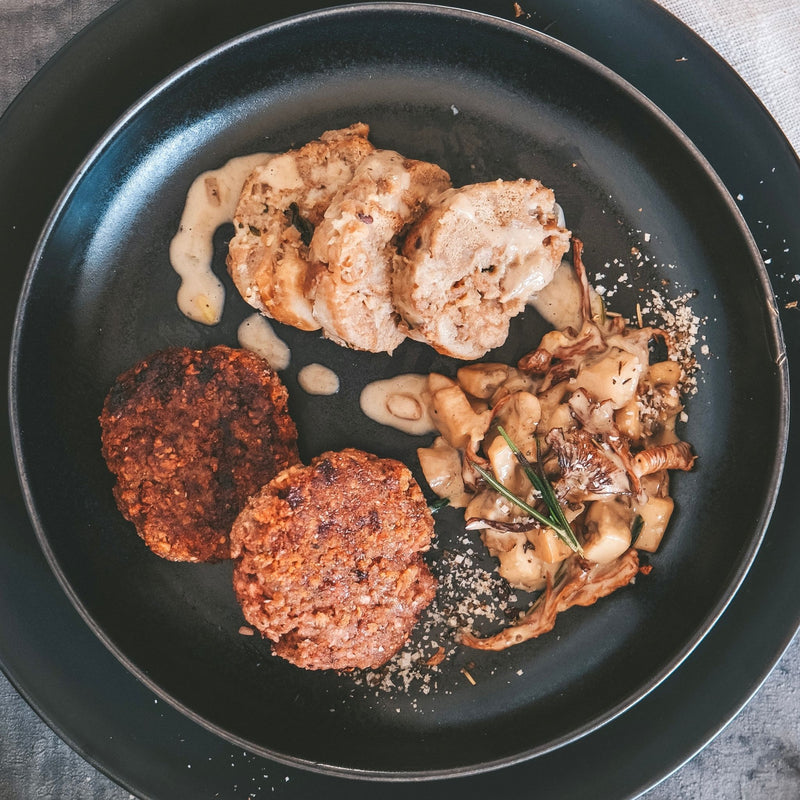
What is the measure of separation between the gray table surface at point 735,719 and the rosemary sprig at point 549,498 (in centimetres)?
115

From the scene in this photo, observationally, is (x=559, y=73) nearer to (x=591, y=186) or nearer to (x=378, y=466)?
(x=591, y=186)

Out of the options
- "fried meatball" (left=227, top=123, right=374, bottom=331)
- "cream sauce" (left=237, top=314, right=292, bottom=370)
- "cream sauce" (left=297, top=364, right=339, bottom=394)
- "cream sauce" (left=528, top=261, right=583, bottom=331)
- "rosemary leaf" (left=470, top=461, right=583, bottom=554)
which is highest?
"fried meatball" (left=227, top=123, right=374, bottom=331)

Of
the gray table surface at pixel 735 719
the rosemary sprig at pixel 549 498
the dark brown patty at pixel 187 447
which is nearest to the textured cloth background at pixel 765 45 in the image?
the gray table surface at pixel 735 719

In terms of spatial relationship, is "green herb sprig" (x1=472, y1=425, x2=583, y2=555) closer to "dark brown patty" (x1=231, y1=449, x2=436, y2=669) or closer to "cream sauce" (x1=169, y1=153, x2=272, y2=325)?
"dark brown patty" (x1=231, y1=449, x2=436, y2=669)

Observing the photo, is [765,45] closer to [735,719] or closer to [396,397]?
[396,397]

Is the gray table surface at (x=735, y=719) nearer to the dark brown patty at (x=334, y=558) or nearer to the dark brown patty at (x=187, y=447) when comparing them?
the dark brown patty at (x=187, y=447)

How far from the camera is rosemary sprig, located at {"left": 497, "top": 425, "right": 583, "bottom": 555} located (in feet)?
7.17

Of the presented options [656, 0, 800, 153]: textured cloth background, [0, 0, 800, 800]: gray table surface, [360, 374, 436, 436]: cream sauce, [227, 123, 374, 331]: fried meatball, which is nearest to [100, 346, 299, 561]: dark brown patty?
[227, 123, 374, 331]: fried meatball

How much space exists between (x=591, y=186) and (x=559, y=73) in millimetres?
412

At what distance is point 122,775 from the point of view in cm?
233

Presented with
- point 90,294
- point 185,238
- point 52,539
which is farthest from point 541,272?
point 52,539

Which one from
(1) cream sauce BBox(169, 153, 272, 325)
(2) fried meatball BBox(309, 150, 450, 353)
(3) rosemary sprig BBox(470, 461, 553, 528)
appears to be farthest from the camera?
(1) cream sauce BBox(169, 153, 272, 325)

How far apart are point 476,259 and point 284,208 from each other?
715 mm

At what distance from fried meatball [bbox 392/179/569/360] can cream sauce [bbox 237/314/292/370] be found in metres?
0.49
